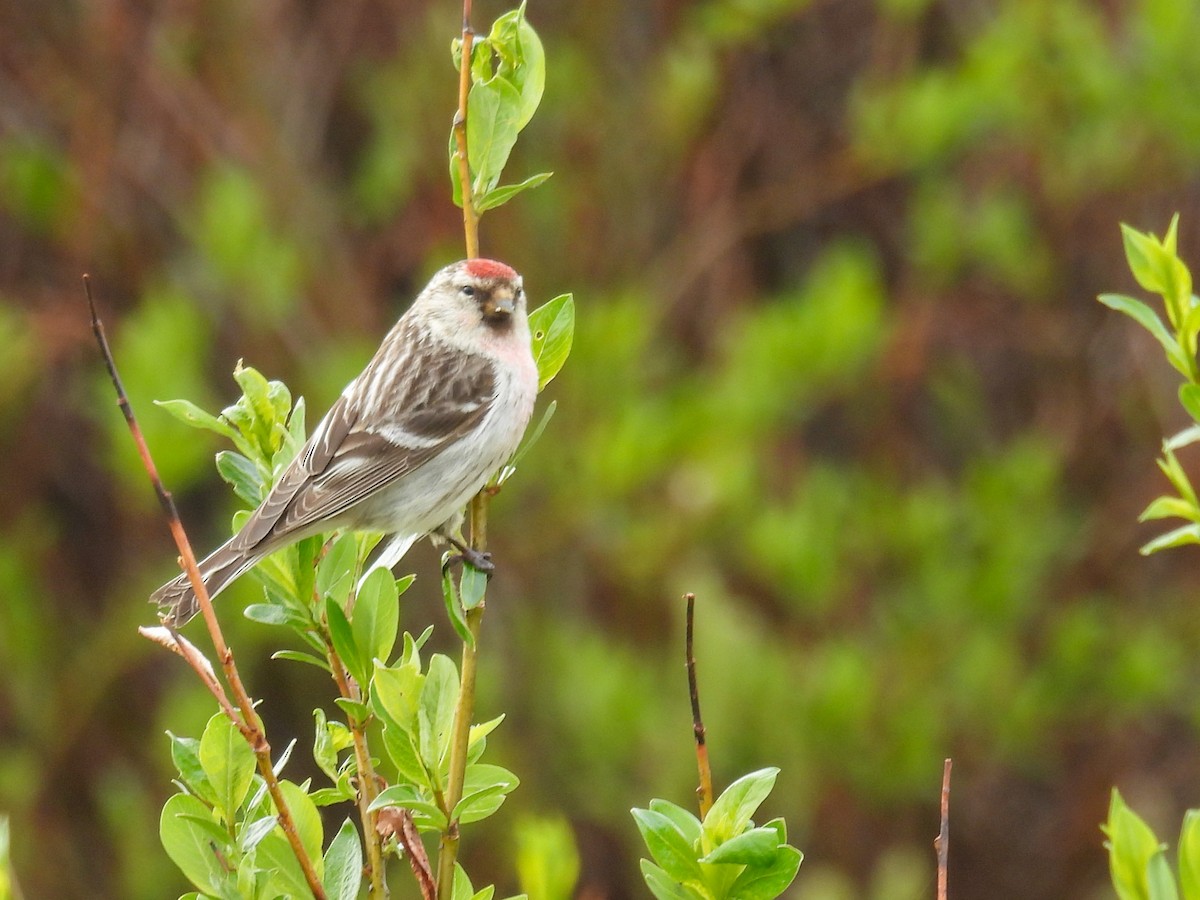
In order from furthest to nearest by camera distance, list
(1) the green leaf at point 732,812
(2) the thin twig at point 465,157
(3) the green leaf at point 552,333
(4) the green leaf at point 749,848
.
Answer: (3) the green leaf at point 552,333 → (2) the thin twig at point 465,157 → (1) the green leaf at point 732,812 → (4) the green leaf at point 749,848

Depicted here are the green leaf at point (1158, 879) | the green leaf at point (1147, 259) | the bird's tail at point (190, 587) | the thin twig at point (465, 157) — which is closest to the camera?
the green leaf at point (1158, 879)

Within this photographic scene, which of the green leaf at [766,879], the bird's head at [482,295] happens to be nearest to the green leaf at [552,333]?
the green leaf at [766,879]

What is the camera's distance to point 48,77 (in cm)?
855

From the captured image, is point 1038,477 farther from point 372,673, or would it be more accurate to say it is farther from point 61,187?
point 372,673

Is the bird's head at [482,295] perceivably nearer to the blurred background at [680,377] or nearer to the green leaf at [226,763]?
the green leaf at [226,763]

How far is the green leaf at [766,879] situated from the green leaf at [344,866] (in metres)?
0.56

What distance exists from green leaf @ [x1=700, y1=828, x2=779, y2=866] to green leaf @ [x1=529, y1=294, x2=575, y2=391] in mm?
1061

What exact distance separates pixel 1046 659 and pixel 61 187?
6150mm

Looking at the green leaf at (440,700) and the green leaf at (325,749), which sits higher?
the green leaf at (440,700)

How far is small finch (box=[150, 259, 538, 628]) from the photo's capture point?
416 cm

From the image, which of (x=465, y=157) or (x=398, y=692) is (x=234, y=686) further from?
(x=465, y=157)

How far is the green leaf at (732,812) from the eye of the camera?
2.10 m

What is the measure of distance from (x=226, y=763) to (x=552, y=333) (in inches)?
38.5

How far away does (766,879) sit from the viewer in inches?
81.0
